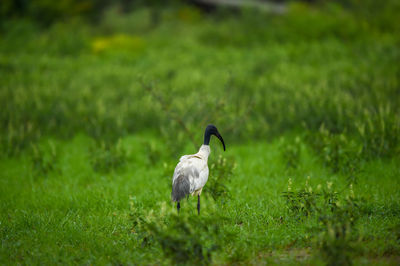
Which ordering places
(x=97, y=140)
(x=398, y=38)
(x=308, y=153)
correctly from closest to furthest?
(x=308, y=153) < (x=97, y=140) < (x=398, y=38)

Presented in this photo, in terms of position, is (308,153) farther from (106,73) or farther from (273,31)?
(273,31)

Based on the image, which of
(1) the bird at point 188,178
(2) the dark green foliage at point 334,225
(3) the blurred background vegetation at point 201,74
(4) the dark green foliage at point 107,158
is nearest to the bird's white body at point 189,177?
(1) the bird at point 188,178

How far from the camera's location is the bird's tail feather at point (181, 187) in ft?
15.0

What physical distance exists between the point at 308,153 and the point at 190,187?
4.12 meters

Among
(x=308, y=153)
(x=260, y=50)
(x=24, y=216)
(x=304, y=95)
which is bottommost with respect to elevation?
(x=24, y=216)

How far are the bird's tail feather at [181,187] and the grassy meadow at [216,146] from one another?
278 mm

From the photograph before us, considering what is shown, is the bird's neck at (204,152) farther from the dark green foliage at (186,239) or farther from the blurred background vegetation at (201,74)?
the blurred background vegetation at (201,74)

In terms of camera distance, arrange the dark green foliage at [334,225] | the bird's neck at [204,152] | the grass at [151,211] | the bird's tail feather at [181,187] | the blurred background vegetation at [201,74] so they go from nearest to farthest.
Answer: the dark green foliage at [334,225] → the grass at [151,211] → the bird's tail feather at [181,187] → the bird's neck at [204,152] → the blurred background vegetation at [201,74]

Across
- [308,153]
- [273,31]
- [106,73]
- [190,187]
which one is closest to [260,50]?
[273,31]

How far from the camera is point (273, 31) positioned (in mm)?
20141

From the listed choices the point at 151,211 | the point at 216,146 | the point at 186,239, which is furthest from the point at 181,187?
the point at 216,146

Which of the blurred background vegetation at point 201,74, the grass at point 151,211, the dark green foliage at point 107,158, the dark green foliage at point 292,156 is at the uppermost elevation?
the blurred background vegetation at point 201,74

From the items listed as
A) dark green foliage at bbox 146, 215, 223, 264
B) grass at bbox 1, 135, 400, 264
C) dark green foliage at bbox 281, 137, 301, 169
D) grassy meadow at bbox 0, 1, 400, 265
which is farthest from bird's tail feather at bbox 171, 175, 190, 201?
dark green foliage at bbox 281, 137, 301, 169

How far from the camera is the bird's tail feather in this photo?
4586 millimetres
